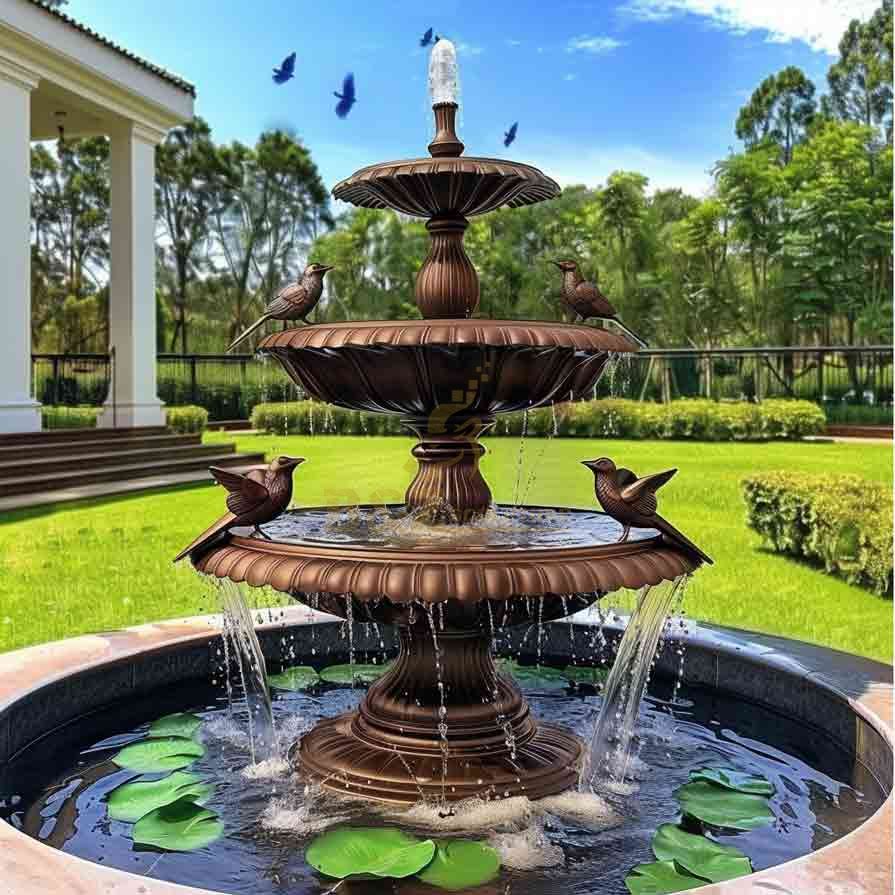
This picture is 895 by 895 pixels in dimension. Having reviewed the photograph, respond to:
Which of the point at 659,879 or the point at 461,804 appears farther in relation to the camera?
the point at 461,804

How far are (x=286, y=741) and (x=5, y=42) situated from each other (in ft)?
41.7

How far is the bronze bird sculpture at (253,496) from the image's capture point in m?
3.59

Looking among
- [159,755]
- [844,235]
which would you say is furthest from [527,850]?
[844,235]

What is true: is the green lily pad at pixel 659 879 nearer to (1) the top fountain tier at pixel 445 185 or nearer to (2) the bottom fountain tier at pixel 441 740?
(2) the bottom fountain tier at pixel 441 740

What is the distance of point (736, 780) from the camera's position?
3.92 meters

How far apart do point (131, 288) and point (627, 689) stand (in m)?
14.5

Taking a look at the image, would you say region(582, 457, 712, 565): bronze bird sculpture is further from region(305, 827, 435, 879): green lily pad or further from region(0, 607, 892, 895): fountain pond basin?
region(305, 827, 435, 879): green lily pad

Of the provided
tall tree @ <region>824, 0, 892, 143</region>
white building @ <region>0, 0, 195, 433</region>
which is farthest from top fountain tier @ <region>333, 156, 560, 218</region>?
tall tree @ <region>824, 0, 892, 143</region>

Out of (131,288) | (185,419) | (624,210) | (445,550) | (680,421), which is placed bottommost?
(445,550)

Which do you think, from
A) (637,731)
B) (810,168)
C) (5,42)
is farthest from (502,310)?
(637,731)

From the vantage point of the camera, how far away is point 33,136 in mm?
18734

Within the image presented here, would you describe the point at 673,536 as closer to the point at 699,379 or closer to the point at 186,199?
the point at 699,379

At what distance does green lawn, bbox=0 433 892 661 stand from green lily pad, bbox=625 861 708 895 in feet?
12.4

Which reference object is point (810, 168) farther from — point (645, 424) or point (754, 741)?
point (754, 741)
